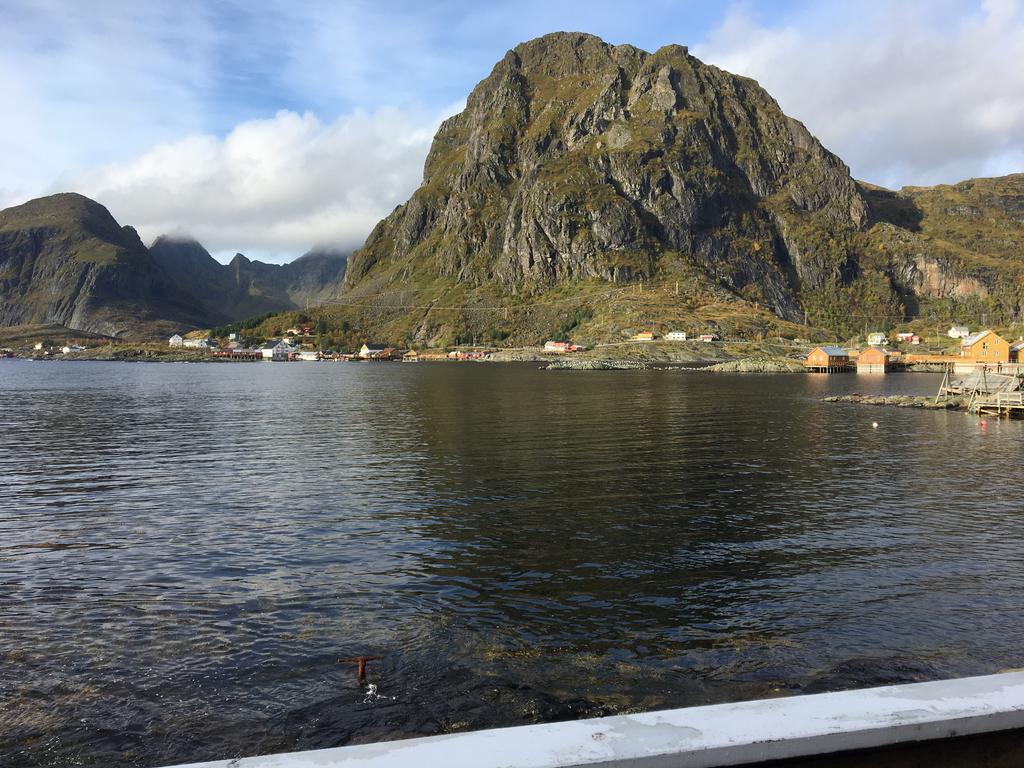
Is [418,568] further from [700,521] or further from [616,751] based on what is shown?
[616,751]

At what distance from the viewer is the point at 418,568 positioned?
23078mm

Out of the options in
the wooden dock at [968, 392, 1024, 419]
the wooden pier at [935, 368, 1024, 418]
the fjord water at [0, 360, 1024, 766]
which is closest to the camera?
the fjord water at [0, 360, 1024, 766]

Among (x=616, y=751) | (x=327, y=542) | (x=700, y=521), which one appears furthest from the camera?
(x=700, y=521)

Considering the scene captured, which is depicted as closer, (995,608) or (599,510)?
(995,608)

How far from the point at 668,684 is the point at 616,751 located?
1150 centimetres

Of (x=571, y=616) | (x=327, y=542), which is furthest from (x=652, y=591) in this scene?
(x=327, y=542)

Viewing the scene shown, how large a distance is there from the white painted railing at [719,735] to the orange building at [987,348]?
193 metres

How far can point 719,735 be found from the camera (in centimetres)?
487

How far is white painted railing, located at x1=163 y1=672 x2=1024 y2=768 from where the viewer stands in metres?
4.59

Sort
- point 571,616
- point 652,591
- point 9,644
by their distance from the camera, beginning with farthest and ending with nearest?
point 652,591 < point 571,616 < point 9,644

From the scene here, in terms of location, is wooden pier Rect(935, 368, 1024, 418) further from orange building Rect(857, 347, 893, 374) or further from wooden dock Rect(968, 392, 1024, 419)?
Result: orange building Rect(857, 347, 893, 374)

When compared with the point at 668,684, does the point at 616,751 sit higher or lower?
Result: higher

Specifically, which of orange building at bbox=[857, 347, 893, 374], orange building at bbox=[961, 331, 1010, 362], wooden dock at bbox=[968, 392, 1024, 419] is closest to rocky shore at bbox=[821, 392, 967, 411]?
wooden dock at bbox=[968, 392, 1024, 419]

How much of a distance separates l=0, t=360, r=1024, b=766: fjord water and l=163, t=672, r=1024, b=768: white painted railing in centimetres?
939
